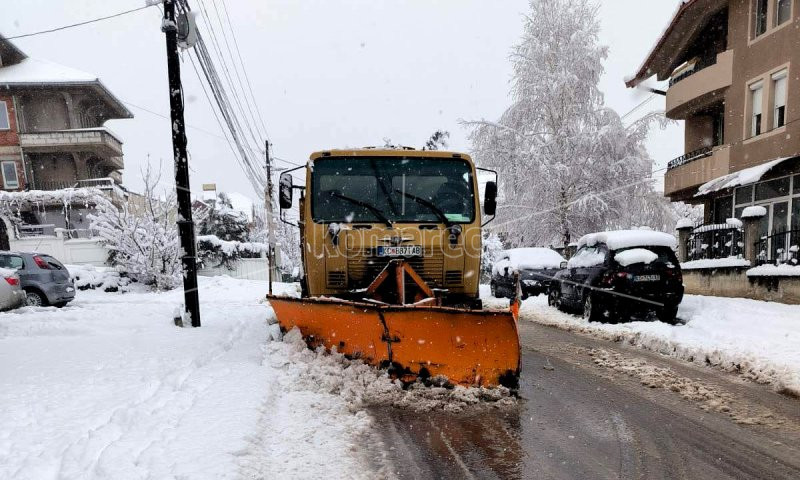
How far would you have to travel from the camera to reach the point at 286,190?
6.05 meters

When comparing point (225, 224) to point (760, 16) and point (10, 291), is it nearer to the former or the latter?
point (10, 291)

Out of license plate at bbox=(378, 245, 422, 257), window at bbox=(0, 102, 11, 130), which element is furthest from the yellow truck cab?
window at bbox=(0, 102, 11, 130)

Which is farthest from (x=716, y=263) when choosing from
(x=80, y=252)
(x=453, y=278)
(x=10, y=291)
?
(x=80, y=252)

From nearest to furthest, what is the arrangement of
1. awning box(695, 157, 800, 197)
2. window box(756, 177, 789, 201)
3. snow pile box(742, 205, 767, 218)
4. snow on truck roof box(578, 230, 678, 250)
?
snow on truck roof box(578, 230, 678, 250) < snow pile box(742, 205, 767, 218) < awning box(695, 157, 800, 197) < window box(756, 177, 789, 201)

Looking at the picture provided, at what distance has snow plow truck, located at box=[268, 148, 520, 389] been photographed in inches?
205

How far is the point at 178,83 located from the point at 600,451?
8343 mm

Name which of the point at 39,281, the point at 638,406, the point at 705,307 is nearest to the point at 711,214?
the point at 705,307

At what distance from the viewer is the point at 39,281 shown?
36.0 ft

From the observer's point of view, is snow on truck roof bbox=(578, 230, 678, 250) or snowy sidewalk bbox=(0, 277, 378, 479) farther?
snow on truck roof bbox=(578, 230, 678, 250)

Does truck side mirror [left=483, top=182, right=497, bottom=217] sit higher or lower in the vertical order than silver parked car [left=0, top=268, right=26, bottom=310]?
higher

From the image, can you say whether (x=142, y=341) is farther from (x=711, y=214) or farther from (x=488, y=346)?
(x=711, y=214)

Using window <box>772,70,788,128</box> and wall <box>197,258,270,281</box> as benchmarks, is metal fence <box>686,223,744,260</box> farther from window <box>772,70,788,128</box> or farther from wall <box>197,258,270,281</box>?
wall <box>197,258,270,281</box>

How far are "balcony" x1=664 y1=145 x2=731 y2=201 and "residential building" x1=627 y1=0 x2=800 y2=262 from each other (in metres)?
0.03

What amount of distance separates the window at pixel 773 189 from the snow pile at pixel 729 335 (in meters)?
5.80
